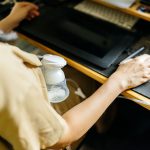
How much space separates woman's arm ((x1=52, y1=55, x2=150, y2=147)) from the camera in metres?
0.80

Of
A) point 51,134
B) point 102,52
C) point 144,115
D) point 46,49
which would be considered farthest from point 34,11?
point 144,115

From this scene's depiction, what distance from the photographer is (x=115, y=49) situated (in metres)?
1.12

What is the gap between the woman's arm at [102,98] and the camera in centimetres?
80

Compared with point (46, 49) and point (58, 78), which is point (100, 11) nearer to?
point (46, 49)

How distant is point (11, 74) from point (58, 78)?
1.31ft

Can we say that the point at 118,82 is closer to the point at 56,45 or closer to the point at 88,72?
the point at 88,72

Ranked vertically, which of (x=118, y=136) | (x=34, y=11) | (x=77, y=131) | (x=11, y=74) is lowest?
(x=118, y=136)

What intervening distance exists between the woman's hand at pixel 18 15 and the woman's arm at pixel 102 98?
59 centimetres

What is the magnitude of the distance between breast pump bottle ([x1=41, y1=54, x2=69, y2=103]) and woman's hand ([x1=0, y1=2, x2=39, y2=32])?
1.27 feet

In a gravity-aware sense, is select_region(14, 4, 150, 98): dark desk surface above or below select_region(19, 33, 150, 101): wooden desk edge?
above

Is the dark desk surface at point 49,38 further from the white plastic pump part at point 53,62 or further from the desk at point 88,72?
the white plastic pump part at point 53,62

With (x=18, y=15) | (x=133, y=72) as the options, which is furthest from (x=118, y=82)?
(x=18, y=15)

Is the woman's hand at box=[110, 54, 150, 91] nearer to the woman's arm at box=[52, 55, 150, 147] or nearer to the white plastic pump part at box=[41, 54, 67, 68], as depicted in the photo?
the woman's arm at box=[52, 55, 150, 147]

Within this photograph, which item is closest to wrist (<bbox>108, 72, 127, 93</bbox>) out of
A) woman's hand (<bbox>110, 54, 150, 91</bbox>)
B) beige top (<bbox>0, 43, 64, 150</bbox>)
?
woman's hand (<bbox>110, 54, 150, 91</bbox>)
